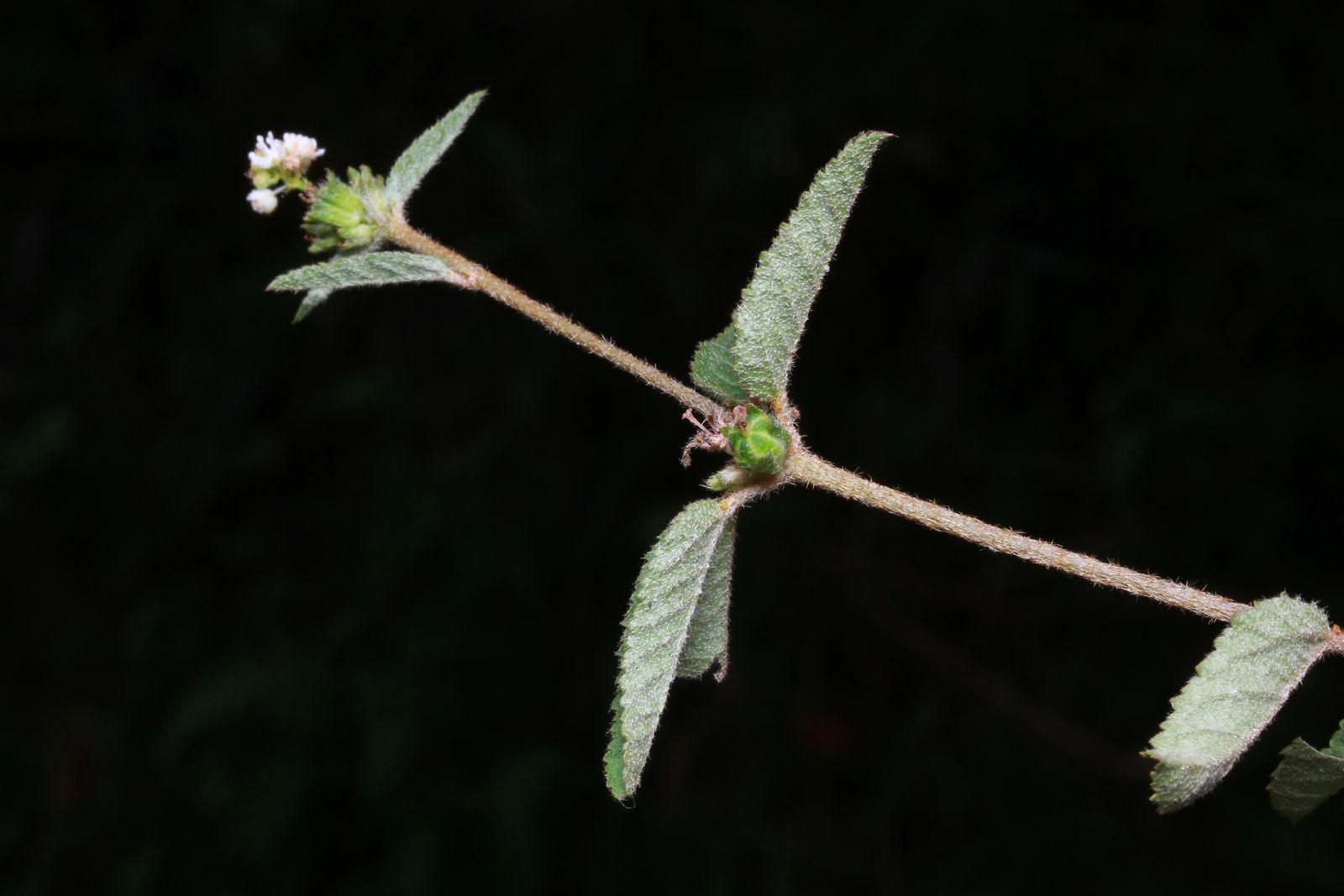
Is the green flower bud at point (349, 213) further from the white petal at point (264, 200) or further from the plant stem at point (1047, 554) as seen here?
the plant stem at point (1047, 554)

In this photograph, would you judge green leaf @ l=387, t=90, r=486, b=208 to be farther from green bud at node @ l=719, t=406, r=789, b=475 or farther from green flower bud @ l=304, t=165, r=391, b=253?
green bud at node @ l=719, t=406, r=789, b=475

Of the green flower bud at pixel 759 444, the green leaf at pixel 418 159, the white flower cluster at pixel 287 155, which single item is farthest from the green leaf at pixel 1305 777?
the white flower cluster at pixel 287 155

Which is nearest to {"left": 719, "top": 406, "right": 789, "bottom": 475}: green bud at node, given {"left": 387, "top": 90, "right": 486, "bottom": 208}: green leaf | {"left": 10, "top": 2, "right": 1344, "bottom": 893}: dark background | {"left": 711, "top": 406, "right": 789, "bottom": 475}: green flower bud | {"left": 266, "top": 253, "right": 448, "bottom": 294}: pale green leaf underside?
{"left": 711, "top": 406, "right": 789, "bottom": 475}: green flower bud

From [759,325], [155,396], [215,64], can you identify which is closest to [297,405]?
[155,396]

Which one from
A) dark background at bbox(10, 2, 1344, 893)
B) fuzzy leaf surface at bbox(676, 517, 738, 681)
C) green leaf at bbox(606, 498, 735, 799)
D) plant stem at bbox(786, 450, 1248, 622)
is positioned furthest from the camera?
dark background at bbox(10, 2, 1344, 893)

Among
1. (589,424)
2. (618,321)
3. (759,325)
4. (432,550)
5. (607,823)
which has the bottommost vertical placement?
(607,823)

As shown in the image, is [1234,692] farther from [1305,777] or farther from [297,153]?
[297,153]

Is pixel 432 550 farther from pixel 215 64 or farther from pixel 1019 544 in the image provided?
pixel 1019 544

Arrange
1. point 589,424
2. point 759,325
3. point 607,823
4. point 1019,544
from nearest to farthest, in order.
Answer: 1. point 1019,544
2. point 759,325
3. point 607,823
4. point 589,424
